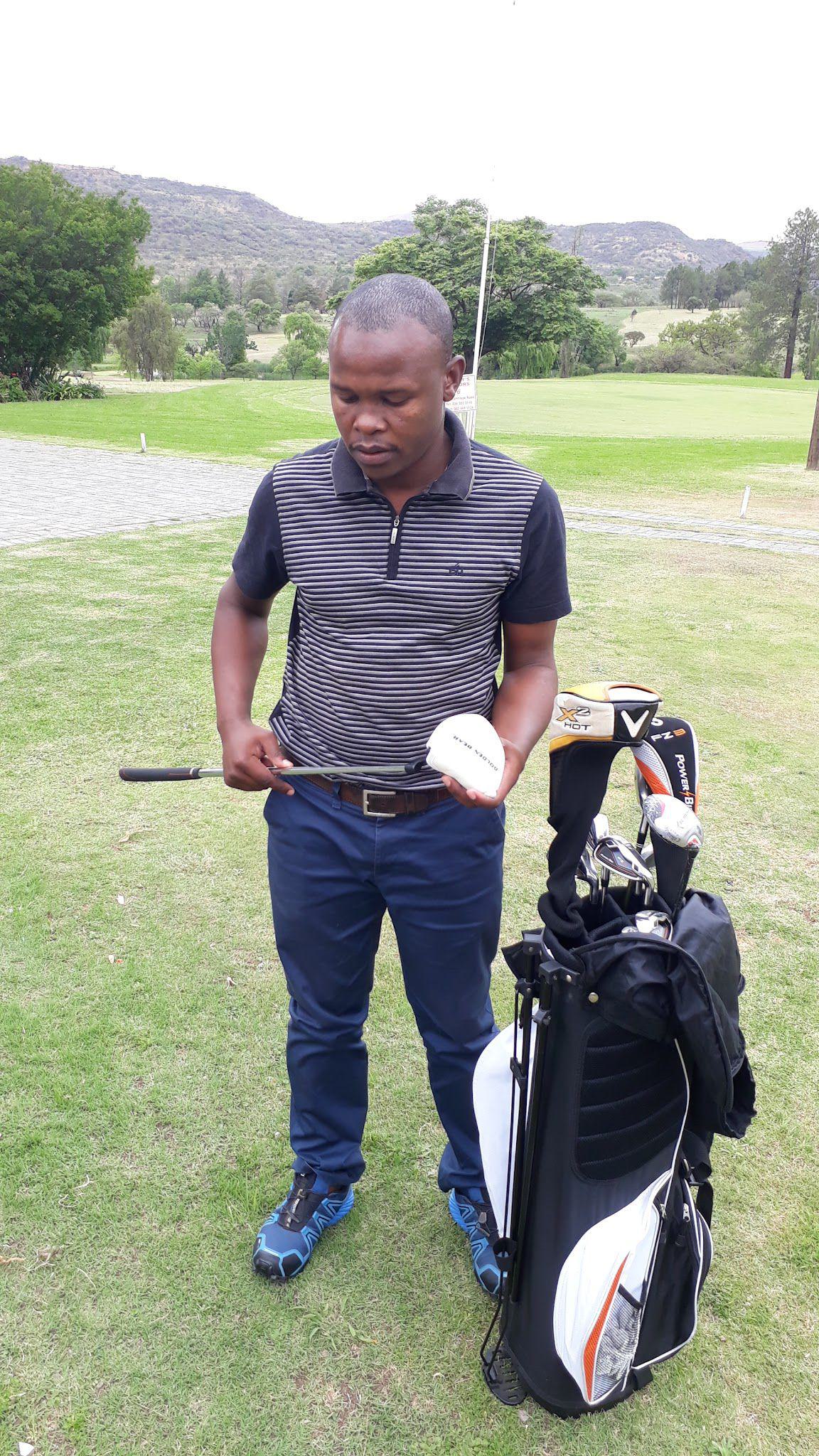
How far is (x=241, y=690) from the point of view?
2260 mm

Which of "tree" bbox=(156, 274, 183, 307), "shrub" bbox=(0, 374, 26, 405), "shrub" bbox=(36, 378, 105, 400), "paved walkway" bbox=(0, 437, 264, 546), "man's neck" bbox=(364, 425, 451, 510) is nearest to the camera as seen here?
"man's neck" bbox=(364, 425, 451, 510)

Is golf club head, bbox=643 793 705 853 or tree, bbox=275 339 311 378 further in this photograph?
tree, bbox=275 339 311 378

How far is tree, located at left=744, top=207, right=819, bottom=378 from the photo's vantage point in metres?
69.4

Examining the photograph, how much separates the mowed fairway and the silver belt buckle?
1138 mm

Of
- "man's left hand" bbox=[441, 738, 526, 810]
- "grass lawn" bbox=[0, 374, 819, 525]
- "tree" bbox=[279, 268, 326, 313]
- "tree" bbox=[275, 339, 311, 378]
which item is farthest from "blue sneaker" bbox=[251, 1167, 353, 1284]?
"tree" bbox=[279, 268, 326, 313]

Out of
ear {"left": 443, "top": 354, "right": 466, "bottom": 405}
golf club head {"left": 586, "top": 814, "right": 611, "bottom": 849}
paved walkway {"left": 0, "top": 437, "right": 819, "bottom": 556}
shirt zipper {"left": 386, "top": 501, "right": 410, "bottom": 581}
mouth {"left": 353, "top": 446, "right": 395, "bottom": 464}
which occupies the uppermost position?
ear {"left": 443, "top": 354, "right": 466, "bottom": 405}

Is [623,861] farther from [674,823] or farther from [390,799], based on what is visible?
[390,799]

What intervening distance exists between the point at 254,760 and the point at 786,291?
8229 cm

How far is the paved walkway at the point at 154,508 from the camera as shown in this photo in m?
12.0

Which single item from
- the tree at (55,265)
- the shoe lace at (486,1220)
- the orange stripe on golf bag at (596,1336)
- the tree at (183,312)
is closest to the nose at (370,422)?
the orange stripe on golf bag at (596,1336)

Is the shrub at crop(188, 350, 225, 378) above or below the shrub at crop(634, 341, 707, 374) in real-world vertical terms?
below

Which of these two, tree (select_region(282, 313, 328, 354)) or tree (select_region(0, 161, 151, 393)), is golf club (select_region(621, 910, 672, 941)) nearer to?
tree (select_region(0, 161, 151, 393))

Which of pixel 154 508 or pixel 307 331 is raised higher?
pixel 307 331

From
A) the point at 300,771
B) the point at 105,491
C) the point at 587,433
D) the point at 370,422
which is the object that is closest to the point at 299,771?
the point at 300,771
